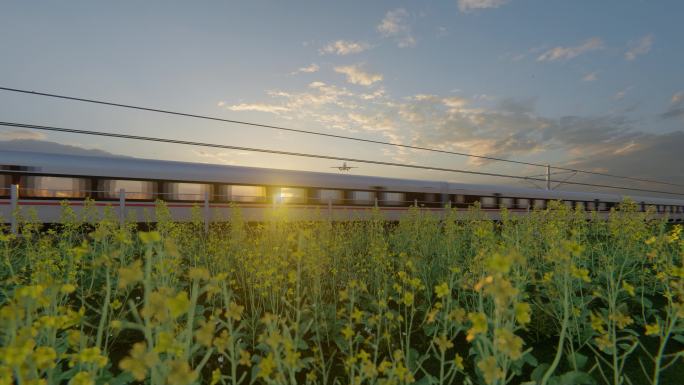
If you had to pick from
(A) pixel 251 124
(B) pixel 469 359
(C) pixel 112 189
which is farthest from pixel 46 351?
(A) pixel 251 124

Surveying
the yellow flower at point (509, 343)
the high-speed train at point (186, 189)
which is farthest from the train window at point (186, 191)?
the yellow flower at point (509, 343)

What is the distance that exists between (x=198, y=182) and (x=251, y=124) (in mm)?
6954

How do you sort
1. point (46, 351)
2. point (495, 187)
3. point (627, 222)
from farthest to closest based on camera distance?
point (495, 187), point (627, 222), point (46, 351)

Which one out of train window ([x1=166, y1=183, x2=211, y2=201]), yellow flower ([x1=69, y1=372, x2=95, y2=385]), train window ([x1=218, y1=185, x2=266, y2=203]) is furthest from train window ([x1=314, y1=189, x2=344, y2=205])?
yellow flower ([x1=69, y1=372, x2=95, y2=385])

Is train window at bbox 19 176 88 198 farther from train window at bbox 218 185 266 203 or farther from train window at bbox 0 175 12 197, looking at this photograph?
train window at bbox 218 185 266 203

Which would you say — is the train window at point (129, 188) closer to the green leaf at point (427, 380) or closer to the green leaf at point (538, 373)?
the green leaf at point (427, 380)

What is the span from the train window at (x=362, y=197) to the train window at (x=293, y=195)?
259cm

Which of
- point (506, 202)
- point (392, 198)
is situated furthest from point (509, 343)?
point (506, 202)

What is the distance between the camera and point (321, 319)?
10.1 feet

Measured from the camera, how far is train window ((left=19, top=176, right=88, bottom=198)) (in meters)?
10.4

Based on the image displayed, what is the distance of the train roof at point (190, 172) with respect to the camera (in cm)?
1056

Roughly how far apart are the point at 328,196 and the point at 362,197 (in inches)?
79.3

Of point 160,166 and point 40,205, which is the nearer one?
point 40,205

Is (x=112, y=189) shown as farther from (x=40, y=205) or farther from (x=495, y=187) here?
(x=495, y=187)
